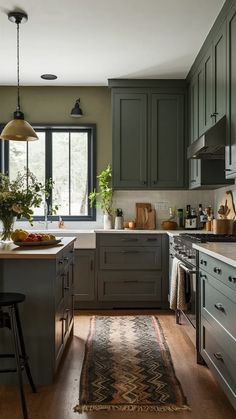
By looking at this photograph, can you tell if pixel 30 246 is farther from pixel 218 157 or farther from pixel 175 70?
pixel 175 70

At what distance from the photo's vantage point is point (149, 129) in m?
5.12

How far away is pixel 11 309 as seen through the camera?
2.39 m

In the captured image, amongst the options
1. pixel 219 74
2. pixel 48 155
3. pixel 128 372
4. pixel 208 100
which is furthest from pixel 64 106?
pixel 128 372

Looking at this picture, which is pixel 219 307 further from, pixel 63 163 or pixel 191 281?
pixel 63 163

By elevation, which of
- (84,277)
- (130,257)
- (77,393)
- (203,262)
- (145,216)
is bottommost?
(77,393)

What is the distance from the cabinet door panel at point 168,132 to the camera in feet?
16.8

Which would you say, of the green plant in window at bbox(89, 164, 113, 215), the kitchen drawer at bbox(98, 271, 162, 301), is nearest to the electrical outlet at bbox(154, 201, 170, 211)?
the green plant in window at bbox(89, 164, 113, 215)

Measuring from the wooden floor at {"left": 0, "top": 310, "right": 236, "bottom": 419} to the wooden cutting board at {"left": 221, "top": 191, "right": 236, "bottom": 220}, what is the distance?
1418mm

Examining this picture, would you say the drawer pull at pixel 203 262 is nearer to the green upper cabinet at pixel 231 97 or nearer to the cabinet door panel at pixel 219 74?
the green upper cabinet at pixel 231 97

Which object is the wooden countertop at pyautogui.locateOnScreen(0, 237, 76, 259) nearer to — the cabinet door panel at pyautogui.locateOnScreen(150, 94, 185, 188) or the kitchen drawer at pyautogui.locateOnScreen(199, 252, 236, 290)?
the kitchen drawer at pyautogui.locateOnScreen(199, 252, 236, 290)

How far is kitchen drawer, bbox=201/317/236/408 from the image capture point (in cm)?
219

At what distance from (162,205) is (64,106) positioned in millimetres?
1711

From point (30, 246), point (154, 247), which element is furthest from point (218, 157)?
point (30, 246)

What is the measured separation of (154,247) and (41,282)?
229cm
